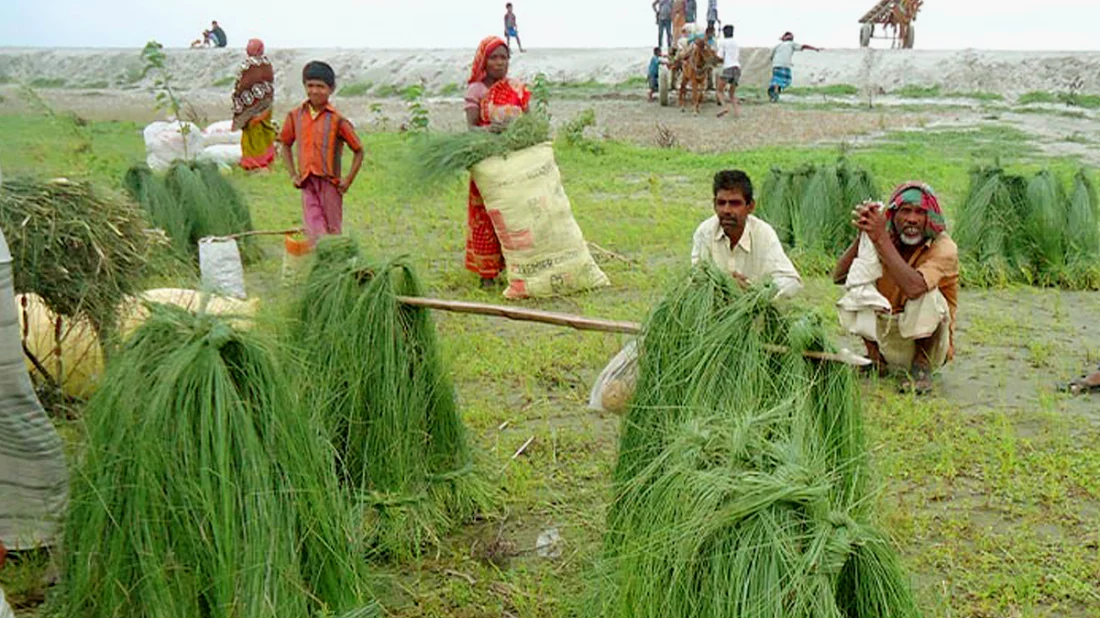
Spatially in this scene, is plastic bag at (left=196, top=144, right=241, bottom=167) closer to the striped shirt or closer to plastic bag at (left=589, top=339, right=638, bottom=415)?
the striped shirt

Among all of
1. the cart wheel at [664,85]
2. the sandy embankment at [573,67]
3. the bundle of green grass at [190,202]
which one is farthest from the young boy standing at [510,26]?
the bundle of green grass at [190,202]

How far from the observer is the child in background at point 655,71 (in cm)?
2119

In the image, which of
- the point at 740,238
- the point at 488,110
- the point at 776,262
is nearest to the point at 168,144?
the point at 488,110

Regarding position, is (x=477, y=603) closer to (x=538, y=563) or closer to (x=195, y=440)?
(x=538, y=563)

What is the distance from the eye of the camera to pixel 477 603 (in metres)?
3.24

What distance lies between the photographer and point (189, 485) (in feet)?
8.02

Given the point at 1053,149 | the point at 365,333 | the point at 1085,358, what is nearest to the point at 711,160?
Result: the point at 1053,149

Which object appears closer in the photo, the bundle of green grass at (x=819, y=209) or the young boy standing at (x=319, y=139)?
the young boy standing at (x=319, y=139)

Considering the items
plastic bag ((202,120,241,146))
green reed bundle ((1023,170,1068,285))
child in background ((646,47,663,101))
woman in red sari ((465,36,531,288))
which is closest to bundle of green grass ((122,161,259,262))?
woman in red sari ((465,36,531,288))

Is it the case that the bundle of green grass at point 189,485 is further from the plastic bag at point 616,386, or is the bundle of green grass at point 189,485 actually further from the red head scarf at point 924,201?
the red head scarf at point 924,201

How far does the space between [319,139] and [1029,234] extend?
4.52m

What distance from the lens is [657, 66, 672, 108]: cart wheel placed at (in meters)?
20.5

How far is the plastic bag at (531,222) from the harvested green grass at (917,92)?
1813 cm

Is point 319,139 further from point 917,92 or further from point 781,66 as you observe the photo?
point 917,92
